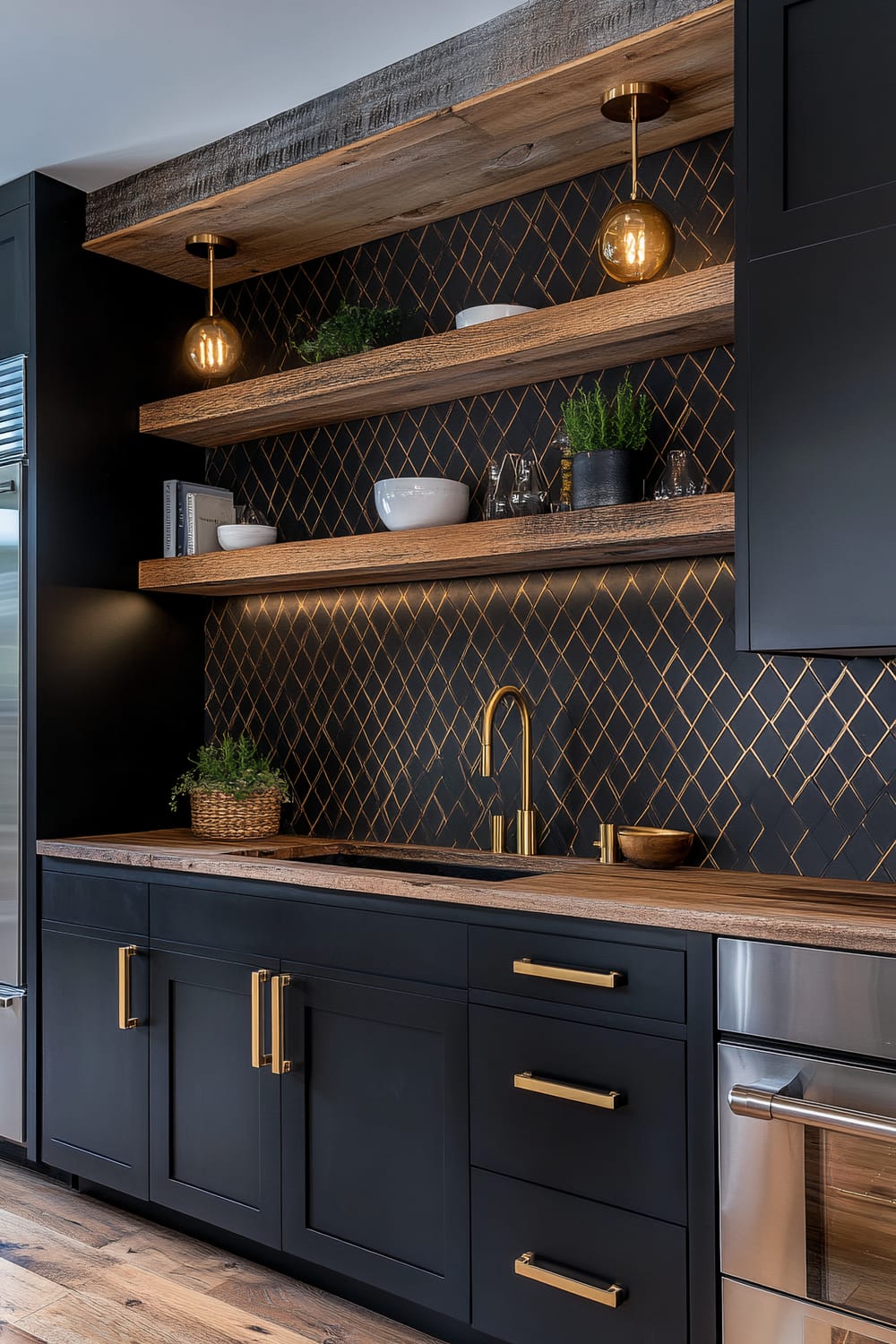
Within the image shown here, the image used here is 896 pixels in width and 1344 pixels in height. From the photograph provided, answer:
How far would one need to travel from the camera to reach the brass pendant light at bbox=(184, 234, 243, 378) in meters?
3.10

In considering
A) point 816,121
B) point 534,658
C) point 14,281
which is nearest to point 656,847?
point 534,658

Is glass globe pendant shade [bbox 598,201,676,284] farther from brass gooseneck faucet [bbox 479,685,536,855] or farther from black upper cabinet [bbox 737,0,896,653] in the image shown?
brass gooseneck faucet [bbox 479,685,536,855]

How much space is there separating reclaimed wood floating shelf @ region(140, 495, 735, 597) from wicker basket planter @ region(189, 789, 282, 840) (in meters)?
0.59

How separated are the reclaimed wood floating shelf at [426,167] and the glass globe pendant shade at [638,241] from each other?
10.5 inches

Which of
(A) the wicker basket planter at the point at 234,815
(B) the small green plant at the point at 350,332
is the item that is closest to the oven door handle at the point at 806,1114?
(A) the wicker basket planter at the point at 234,815

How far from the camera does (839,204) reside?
1883mm

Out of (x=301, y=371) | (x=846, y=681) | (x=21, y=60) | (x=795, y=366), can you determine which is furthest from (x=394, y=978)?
(x=21, y=60)

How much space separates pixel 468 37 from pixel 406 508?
1.02 meters

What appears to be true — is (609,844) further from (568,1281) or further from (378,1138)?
(568,1281)

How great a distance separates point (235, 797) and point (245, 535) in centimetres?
72

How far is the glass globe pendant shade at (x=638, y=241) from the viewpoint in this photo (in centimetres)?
229

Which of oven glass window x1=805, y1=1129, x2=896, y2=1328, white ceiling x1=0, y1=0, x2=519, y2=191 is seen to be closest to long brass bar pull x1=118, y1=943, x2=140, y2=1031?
oven glass window x1=805, y1=1129, x2=896, y2=1328

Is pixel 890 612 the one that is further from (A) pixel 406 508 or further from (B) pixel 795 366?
(A) pixel 406 508

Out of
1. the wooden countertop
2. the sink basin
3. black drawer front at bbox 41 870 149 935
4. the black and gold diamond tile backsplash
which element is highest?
the black and gold diamond tile backsplash
